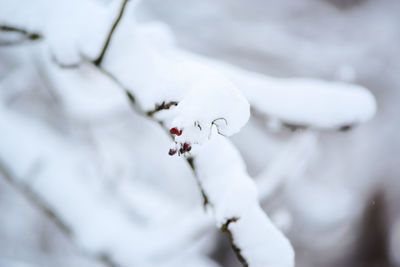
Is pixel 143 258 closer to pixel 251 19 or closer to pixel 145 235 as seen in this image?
pixel 145 235

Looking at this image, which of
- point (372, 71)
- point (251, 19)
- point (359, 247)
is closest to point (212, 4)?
point (251, 19)

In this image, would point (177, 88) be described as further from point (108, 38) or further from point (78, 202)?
point (78, 202)

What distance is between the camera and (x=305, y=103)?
1.10m

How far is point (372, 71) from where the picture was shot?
195 inches

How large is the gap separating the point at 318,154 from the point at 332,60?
1.61 metres

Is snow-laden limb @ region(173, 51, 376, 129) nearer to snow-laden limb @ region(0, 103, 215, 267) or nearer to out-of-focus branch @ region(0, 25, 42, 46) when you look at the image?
out-of-focus branch @ region(0, 25, 42, 46)

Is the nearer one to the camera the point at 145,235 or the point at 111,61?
the point at 111,61

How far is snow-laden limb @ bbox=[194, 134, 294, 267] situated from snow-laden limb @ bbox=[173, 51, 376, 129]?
15.8 inches

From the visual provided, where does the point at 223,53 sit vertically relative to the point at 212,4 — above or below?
below

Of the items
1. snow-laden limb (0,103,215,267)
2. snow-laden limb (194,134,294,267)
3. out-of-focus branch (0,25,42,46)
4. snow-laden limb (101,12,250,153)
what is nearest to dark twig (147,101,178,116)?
snow-laden limb (101,12,250,153)

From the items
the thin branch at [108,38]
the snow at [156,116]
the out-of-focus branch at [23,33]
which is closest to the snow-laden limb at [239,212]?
the snow at [156,116]

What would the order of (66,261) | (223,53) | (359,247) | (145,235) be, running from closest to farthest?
1. (145,235)
2. (66,261)
3. (223,53)
4. (359,247)

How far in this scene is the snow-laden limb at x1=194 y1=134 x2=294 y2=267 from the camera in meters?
0.70

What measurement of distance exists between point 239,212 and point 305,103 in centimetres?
58
